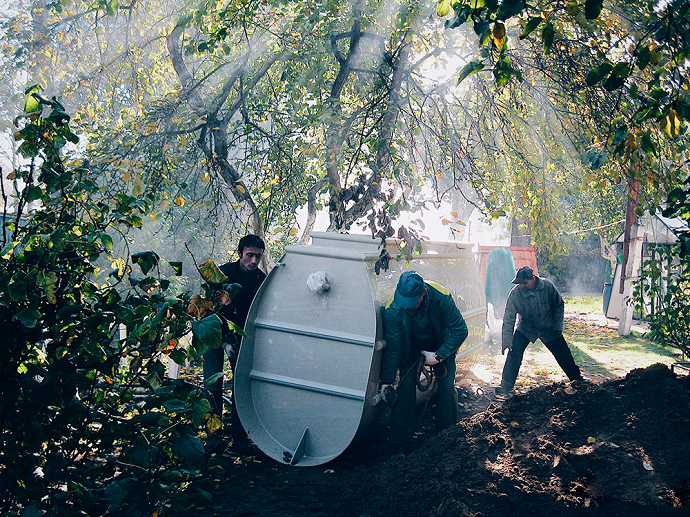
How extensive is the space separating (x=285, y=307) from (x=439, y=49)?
405 cm

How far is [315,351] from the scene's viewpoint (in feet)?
18.1

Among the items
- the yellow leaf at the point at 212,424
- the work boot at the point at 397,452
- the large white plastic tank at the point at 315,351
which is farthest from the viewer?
the work boot at the point at 397,452

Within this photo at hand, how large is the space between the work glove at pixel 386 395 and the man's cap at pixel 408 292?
2.66 feet

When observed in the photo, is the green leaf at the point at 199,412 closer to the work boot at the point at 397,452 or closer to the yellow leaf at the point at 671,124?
A: the yellow leaf at the point at 671,124

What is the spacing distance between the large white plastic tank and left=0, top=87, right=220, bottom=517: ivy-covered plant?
7.98 feet

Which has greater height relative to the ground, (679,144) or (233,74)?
(233,74)

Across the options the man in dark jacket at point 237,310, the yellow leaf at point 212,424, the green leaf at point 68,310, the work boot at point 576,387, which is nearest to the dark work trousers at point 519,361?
the work boot at point 576,387

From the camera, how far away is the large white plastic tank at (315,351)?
5.32m

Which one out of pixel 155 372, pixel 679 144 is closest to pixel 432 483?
pixel 155 372

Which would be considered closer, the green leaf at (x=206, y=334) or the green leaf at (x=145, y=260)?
the green leaf at (x=206, y=334)

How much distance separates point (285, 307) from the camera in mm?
5738

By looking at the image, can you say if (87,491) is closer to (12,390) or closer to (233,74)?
(12,390)

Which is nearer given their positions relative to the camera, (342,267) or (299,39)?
(342,267)

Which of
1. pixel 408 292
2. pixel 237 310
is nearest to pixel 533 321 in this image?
pixel 408 292
